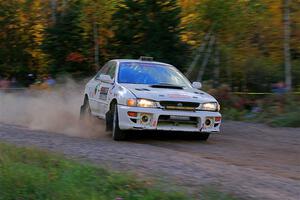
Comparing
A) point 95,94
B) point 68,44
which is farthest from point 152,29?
point 95,94

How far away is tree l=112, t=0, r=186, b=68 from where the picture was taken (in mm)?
21562

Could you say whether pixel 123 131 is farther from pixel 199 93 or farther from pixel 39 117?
pixel 39 117

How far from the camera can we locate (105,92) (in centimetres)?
1205

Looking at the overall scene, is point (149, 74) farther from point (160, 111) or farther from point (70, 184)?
point (70, 184)

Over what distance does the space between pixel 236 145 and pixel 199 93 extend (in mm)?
1224

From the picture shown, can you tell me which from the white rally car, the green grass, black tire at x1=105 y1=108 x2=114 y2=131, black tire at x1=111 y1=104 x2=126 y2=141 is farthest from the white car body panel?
the green grass

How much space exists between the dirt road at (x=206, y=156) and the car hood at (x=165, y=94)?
0.81 metres

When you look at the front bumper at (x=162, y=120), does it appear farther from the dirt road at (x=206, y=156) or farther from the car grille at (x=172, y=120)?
the dirt road at (x=206, y=156)

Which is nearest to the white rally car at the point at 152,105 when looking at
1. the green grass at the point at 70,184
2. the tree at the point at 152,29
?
the green grass at the point at 70,184

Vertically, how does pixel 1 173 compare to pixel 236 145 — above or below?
above

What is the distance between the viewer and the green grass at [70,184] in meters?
6.38

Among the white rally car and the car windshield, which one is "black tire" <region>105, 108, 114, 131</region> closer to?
the white rally car

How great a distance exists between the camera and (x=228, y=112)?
16609 mm

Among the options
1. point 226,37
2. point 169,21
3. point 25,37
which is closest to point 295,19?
point 226,37
